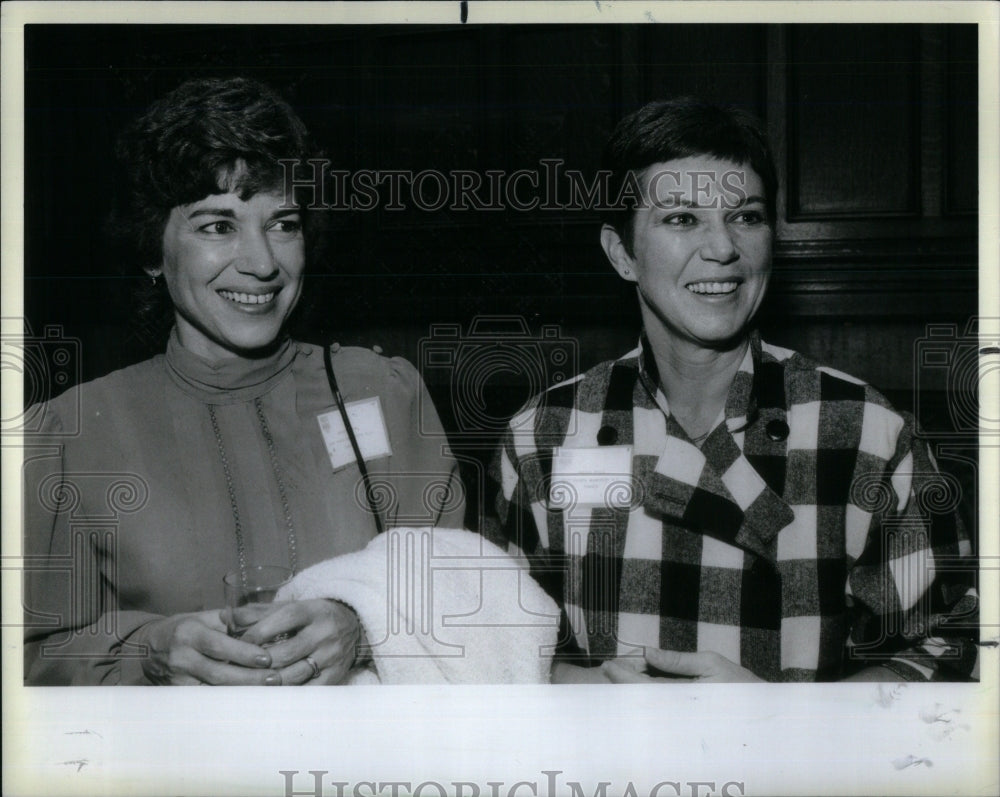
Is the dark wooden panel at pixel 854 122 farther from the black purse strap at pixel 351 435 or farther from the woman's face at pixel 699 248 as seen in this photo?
the black purse strap at pixel 351 435

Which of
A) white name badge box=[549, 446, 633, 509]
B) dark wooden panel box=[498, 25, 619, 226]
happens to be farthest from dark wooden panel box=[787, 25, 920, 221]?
white name badge box=[549, 446, 633, 509]

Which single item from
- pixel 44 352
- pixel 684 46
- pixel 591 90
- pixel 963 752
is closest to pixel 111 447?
pixel 44 352

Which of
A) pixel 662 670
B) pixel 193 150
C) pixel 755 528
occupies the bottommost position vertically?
pixel 662 670

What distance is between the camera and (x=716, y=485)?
4.17ft

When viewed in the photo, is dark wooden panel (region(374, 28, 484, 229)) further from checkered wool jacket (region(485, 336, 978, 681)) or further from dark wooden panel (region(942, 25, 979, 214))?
dark wooden panel (region(942, 25, 979, 214))

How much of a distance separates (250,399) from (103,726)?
398 mm

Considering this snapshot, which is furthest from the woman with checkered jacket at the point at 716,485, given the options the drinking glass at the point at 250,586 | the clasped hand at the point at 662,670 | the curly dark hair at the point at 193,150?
the curly dark hair at the point at 193,150

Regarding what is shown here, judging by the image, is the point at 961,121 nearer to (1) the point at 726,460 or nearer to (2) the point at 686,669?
(1) the point at 726,460

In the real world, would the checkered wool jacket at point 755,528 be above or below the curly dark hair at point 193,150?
below

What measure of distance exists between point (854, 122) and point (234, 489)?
81 centimetres

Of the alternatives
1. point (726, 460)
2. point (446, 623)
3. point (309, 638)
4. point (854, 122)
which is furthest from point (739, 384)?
point (309, 638)

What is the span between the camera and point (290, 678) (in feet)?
4.10

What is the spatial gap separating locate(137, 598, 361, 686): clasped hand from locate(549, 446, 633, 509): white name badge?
273mm

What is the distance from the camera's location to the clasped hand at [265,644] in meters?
1.25
